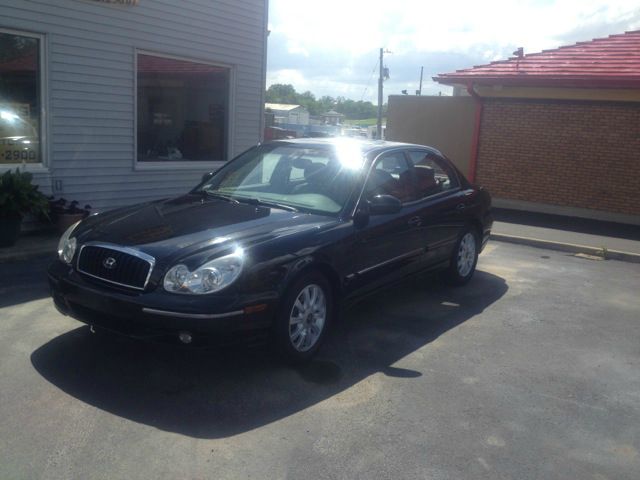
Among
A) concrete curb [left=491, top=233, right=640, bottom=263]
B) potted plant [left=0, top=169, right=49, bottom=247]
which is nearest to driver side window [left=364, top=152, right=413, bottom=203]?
potted plant [left=0, top=169, right=49, bottom=247]

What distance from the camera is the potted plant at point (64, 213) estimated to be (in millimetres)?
8383

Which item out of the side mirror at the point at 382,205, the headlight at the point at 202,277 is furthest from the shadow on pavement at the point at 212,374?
the side mirror at the point at 382,205

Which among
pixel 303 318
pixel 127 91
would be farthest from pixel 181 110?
pixel 303 318

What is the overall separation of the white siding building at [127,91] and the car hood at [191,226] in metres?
3.97

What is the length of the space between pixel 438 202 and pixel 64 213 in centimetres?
476

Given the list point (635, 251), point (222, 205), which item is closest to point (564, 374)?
point (222, 205)

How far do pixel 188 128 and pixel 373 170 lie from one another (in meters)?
6.16

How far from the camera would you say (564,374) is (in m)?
4.98

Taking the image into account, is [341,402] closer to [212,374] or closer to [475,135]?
[212,374]

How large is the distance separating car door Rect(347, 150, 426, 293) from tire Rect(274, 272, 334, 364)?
39 centimetres

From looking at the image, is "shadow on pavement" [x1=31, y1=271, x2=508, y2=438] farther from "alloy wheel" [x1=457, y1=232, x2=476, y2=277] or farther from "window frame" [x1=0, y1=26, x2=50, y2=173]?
"window frame" [x1=0, y1=26, x2=50, y2=173]

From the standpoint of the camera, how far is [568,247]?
398 inches

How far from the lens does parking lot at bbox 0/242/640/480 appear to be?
11.5ft

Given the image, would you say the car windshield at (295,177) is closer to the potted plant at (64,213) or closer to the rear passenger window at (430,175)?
the rear passenger window at (430,175)
